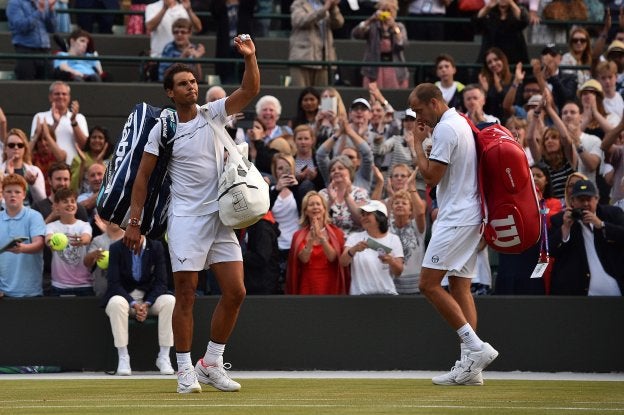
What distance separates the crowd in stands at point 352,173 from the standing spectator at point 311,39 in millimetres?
24

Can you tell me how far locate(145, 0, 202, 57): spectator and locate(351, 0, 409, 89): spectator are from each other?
2428mm

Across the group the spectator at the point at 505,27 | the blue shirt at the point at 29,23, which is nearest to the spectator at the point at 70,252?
the blue shirt at the point at 29,23

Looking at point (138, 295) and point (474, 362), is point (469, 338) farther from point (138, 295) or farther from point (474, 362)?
point (138, 295)

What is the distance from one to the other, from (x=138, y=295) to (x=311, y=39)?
21.1ft

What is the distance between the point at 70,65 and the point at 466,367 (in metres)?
10.5

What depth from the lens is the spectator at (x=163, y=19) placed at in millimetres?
20266

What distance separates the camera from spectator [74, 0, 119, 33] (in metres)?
22.5

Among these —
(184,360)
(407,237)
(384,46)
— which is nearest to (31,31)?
(384,46)

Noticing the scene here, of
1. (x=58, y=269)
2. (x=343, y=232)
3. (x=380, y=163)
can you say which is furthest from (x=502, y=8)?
(x=58, y=269)

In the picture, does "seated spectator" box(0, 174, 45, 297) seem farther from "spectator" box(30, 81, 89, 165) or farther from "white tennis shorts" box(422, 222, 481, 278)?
"white tennis shorts" box(422, 222, 481, 278)

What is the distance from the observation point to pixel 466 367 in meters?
11.0

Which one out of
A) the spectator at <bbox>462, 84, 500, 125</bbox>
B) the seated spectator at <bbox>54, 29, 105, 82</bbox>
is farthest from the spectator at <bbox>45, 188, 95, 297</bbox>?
the seated spectator at <bbox>54, 29, 105, 82</bbox>

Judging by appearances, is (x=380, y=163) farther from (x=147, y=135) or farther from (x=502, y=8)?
(x=147, y=135)

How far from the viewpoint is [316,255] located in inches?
584
